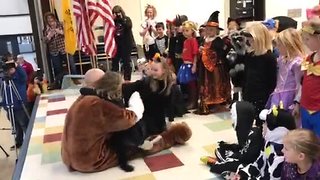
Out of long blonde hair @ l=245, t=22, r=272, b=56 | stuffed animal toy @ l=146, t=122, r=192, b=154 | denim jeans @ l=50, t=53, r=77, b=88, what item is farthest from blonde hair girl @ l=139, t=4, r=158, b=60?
long blonde hair @ l=245, t=22, r=272, b=56

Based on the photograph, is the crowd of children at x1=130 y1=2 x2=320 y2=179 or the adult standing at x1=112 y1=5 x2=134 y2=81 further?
the adult standing at x1=112 y1=5 x2=134 y2=81

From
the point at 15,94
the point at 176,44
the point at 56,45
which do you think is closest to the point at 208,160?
the point at 176,44

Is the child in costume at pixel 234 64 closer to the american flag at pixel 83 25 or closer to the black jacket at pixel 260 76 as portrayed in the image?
the black jacket at pixel 260 76

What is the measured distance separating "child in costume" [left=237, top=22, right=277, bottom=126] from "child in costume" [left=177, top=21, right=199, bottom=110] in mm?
1016

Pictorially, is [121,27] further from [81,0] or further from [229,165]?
[229,165]

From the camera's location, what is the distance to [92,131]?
8.63 feet

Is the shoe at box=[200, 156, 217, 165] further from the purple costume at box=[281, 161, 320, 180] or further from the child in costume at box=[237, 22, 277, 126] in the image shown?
the purple costume at box=[281, 161, 320, 180]

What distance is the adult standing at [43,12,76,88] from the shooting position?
6.20 metres

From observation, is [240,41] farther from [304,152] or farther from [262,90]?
[304,152]

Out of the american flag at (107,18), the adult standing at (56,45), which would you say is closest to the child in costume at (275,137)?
the american flag at (107,18)

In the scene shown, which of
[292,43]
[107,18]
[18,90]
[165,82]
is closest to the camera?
[292,43]

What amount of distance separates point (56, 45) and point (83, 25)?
3.41 ft

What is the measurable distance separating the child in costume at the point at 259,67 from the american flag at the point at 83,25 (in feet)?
10.0

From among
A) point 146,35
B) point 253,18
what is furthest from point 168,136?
point 253,18
